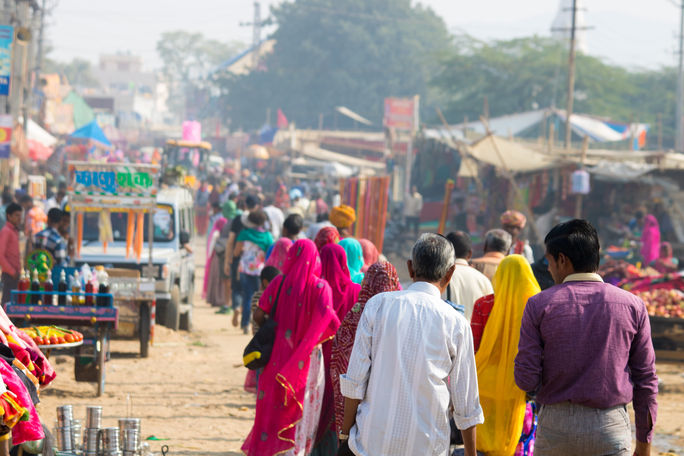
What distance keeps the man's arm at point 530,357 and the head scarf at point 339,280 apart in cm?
284

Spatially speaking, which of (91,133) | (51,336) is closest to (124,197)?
(51,336)

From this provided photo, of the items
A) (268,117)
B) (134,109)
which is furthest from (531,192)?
(134,109)

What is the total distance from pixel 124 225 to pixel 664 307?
266 inches

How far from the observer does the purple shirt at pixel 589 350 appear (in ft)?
13.4

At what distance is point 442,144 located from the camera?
32062mm

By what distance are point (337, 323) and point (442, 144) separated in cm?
2600

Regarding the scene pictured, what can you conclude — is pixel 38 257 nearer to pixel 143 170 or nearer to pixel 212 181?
pixel 143 170

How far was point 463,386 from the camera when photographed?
4.12 meters

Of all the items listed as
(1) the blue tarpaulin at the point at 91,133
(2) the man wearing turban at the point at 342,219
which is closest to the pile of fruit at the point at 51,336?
(2) the man wearing turban at the point at 342,219

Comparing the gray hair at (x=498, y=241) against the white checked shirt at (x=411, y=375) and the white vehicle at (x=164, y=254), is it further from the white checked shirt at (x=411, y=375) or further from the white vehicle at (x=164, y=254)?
the white vehicle at (x=164, y=254)

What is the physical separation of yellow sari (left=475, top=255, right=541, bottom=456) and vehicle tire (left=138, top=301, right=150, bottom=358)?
658 centimetres


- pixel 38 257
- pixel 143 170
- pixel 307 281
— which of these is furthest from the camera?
pixel 143 170

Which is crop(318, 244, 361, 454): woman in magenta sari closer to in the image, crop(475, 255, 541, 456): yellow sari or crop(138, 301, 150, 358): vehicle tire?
Answer: crop(475, 255, 541, 456): yellow sari

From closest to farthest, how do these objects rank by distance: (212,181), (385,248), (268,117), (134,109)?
(385,248) → (212,181) → (268,117) → (134,109)
